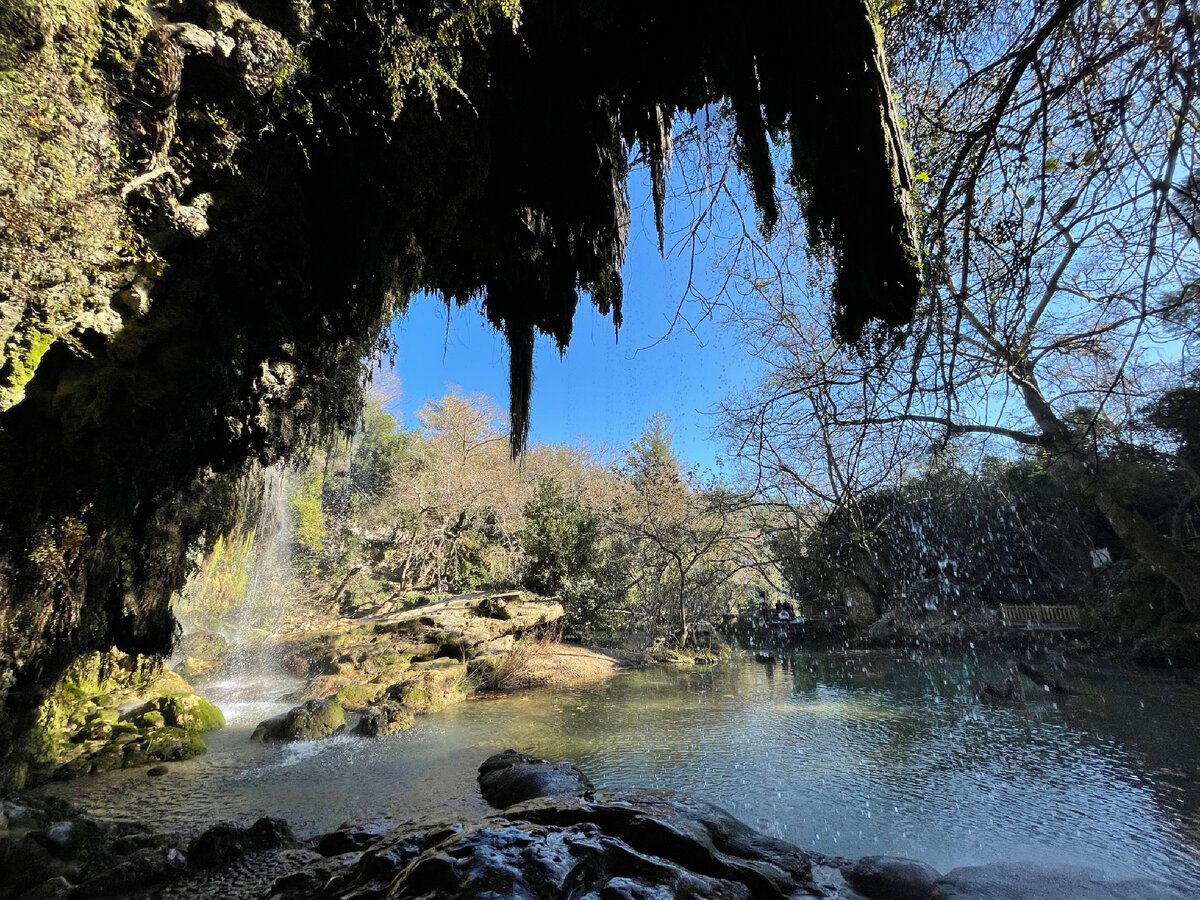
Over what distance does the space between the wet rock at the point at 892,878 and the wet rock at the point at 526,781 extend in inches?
81.5

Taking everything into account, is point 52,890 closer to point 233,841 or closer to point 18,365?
point 233,841

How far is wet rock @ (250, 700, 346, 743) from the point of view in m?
7.20

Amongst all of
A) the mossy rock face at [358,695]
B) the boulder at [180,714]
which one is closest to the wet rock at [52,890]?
the boulder at [180,714]

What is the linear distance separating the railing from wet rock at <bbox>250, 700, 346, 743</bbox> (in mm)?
15442

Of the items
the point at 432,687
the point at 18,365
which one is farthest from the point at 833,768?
the point at 18,365

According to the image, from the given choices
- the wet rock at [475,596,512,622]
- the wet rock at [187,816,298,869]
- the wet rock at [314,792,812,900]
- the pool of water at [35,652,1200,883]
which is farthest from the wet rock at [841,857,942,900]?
the wet rock at [475,596,512,622]

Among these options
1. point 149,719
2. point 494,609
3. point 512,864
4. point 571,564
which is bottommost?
point 149,719

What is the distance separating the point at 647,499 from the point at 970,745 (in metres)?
11.3

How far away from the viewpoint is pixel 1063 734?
6.51 meters

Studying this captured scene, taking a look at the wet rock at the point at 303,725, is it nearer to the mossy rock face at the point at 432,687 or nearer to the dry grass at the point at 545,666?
the mossy rock face at the point at 432,687

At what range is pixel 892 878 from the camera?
3.31 metres

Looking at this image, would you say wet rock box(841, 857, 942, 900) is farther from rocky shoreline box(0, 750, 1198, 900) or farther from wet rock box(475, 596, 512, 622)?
wet rock box(475, 596, 512, 622)

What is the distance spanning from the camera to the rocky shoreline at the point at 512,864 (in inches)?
101

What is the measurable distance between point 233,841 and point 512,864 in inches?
97.6
